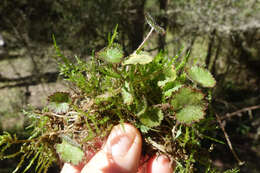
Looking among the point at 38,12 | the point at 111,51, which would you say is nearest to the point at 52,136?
the point at 111,51

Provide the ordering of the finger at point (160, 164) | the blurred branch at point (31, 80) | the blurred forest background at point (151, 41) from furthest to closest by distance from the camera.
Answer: the blurred branch at point (31, 80) < the blurred forest background at point (151, 41) < the finger at point (160, 164)

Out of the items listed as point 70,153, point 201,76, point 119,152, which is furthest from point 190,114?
point 70,153

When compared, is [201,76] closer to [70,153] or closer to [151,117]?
[151,117]

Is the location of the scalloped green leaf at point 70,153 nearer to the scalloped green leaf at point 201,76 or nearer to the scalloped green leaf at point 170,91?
→ the scalloped green leaf at point 170,91

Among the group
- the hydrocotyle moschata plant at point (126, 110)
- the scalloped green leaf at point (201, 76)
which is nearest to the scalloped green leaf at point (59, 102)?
the hydrocotyle moschata plant at point (126, 110)

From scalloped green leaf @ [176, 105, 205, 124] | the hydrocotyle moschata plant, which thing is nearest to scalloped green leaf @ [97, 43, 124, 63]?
the hydrocotyle moschata plant

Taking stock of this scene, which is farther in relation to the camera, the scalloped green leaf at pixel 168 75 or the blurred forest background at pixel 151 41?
the blurred forest background at pixel 151 41

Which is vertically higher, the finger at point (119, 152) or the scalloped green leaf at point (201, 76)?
the scalloped green leaf at point (201, 76)

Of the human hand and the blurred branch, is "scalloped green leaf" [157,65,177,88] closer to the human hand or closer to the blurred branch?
the human hand
